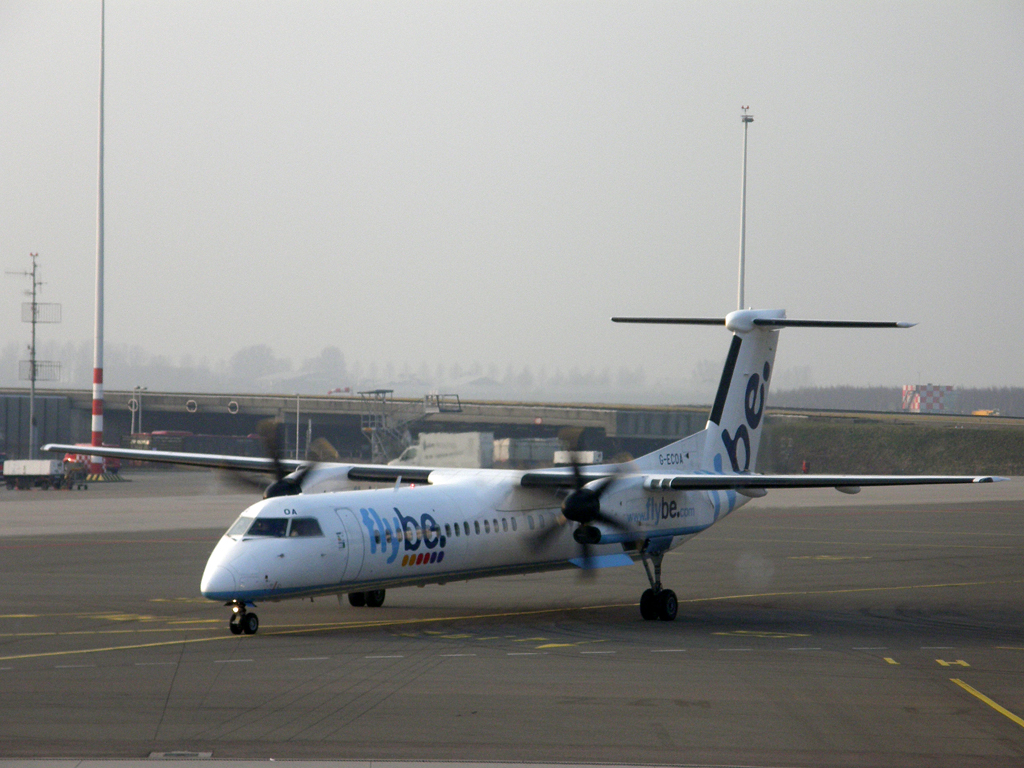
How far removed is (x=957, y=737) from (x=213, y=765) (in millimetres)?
8552

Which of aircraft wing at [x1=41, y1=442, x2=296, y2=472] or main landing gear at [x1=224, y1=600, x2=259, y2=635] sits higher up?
aircraft wing at [x1=41, y1=442, x2=296, y2=472]

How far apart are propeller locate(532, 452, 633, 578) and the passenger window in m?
5.80

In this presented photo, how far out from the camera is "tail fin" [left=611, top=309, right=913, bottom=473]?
26.3 m

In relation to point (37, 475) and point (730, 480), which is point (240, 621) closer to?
point (730, 480)

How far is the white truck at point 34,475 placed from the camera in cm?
6556

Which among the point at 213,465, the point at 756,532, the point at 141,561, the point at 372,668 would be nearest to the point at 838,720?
the point at 372,668

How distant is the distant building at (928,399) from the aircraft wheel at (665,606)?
383ft

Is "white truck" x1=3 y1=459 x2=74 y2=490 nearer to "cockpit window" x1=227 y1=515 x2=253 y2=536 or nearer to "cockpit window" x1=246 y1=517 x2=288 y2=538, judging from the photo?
"cockpit window" x1=227 y1=515 x2=253 y2=536

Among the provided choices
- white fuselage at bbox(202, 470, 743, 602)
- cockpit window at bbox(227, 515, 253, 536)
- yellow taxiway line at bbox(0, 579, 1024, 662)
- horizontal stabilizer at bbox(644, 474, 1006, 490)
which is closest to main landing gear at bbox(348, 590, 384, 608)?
yellow taxiway line at bbox(0, 579, 1024, 662)

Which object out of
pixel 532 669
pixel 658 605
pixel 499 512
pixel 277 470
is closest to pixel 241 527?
pixel 277 470

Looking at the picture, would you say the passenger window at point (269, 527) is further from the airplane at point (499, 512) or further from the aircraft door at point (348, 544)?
the aircraft door at point (348, 544)

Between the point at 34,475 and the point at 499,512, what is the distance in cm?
5119

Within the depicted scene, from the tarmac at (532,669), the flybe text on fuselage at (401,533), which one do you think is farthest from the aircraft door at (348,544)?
the tarmac at (532,669)

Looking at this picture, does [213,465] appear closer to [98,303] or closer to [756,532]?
[756,532]
